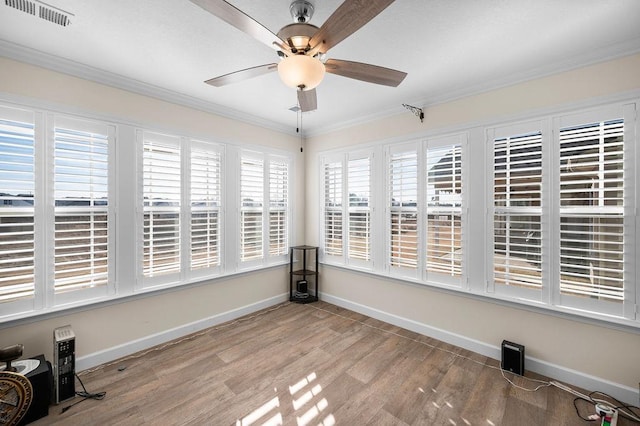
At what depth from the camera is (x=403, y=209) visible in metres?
3.42

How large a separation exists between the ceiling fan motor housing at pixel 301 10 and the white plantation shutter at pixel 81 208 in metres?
2.15

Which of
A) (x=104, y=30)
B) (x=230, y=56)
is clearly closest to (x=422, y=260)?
(x=230, y=56)

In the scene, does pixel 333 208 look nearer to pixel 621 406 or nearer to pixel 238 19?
pixel 238 19

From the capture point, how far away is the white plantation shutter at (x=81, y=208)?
2420 millimetres

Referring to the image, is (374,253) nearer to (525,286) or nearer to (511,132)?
(525,286)

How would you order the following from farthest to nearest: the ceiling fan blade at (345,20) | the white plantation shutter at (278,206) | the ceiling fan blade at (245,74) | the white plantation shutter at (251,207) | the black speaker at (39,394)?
1. the white plantation shutter at (278,206)
2. the white plantation shutter at (251,207)
3. the black speaker at (39,394)
4. the ceiling fan blade at (245,74)
5. the ceiling fan blade at (345,20)

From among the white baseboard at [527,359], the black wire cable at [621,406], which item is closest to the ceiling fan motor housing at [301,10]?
the white baseboard at [527,359]

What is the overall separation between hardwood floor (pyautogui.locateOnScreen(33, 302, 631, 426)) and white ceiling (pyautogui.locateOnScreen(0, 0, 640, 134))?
273 centimetres

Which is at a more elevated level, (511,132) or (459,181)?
(511,132)

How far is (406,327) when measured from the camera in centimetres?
340

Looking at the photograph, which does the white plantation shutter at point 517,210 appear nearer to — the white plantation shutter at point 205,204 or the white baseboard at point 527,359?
the white baseboard at point 527,359

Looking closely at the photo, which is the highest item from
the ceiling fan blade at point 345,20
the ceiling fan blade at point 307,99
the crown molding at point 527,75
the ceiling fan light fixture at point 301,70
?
the crown molding at point 527,75

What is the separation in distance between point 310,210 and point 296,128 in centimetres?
132

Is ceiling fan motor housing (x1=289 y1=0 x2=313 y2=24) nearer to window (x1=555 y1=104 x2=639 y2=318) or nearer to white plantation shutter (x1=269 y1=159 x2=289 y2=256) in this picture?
window (x1=555 y1=104 x2=639 y2=318)
